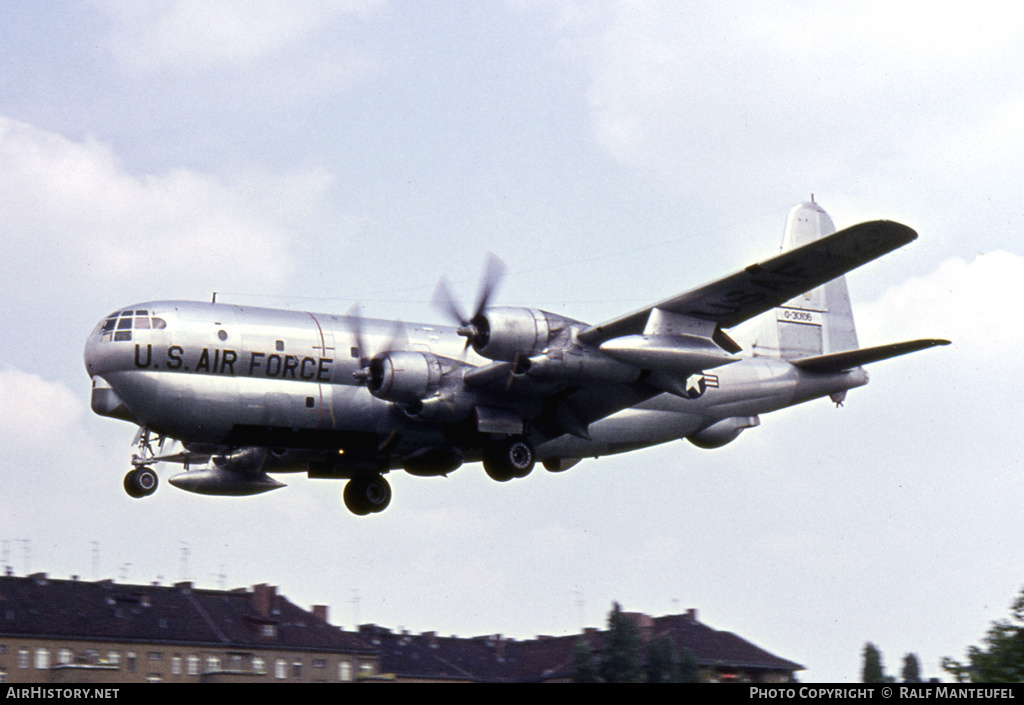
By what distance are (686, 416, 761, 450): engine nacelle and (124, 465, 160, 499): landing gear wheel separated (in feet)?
43.9

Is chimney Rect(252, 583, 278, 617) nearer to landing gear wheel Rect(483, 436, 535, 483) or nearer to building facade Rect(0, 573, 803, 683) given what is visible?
building facade Rect(0, 573, 803, 683)

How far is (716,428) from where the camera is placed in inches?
1234

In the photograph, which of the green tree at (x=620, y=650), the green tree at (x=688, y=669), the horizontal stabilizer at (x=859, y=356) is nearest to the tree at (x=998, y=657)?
the horizontal stabilizer at (x=859, y=356)

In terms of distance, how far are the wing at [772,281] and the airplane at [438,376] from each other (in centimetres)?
4

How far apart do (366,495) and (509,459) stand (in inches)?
169

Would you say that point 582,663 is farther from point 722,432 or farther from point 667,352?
point 667,352

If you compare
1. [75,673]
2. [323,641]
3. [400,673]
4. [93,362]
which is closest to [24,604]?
[75,673]

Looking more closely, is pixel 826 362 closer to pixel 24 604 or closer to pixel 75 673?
pixel 75 673

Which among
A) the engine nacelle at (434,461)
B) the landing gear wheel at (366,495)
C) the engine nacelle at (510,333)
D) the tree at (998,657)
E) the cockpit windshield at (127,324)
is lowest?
the tree at (998,657)

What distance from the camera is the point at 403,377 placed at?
2586 centimetres

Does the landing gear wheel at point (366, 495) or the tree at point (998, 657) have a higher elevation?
the landing gear wheel at point (366, 495)

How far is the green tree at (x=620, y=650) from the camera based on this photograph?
56844 millimetres

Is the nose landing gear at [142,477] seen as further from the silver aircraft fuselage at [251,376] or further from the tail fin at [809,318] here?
the tail fin at [809,318]

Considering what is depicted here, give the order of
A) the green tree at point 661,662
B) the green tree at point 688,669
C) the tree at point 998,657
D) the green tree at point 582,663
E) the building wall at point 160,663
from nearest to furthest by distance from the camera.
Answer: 1. the tree at point 998,657
2. the green tree at point 661,662
3. the building wall at point 160,663
4. the green tree at point 688,669
5. the green tree at point 582,663
